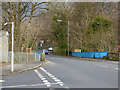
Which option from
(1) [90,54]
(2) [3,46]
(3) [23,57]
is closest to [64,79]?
(2) [3,46]

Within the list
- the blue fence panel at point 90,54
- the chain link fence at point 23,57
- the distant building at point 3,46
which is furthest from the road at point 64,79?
the blue fence panel at point 90,54

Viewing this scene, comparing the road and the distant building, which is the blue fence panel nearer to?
the distant building

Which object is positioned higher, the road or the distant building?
the distant building

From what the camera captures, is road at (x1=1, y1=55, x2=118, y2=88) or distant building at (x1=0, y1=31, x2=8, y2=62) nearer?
road at (x1=1, y1=55, x2=118, y2=88)

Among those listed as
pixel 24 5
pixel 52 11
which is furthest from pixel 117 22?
pixel 24 5

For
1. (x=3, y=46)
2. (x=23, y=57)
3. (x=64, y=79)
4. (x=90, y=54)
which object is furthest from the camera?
(x=90, y=54)

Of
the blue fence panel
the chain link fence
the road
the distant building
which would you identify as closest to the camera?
the road

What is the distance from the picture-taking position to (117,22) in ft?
129

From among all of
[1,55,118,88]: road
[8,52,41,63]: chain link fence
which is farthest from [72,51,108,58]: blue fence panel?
[1,55,118,88]: road

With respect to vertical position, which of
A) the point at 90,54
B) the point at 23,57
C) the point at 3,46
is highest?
the point at 3,46

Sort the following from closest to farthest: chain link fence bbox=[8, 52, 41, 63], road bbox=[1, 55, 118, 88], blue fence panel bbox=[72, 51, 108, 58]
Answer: road bbox=[1, 55, 118, 88], chain link fence bbox=[8, 52, 41, 63], blue fence panel bbox=[72, 51, 108, 58]

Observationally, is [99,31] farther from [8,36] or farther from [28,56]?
[8,36]

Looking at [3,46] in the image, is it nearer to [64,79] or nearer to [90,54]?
[64,79]

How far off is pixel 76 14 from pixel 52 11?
17.4 meters
